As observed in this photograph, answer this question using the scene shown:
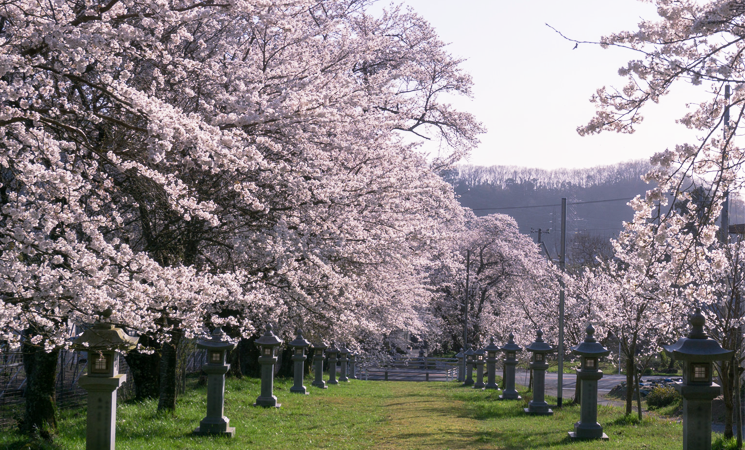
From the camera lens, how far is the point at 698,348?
7324mm

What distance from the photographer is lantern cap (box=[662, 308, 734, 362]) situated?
23.6ft

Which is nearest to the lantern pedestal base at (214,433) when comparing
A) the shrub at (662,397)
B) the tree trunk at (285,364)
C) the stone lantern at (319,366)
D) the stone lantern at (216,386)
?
the stone lantern at (216,386)

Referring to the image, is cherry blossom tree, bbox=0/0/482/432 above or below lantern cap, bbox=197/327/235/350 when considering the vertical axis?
above

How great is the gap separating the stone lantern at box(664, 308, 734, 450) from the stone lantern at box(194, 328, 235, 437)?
6421mm

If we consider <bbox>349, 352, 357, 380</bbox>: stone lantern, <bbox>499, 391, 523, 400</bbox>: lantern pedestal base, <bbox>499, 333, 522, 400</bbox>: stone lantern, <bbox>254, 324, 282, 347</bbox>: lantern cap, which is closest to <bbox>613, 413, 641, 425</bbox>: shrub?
<bbox>499, 333, 522, 400</bbox>: stone lantern

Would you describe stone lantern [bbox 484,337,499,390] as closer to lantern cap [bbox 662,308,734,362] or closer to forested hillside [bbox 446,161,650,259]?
lantern cap [bbox 662,308,734,362]

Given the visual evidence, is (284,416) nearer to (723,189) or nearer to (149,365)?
(149,365)

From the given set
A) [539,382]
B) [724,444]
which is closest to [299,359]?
[539,382]

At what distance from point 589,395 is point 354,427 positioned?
429 cm

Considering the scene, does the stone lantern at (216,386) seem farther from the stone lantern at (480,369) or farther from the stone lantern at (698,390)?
the stone lantern at (480,369)

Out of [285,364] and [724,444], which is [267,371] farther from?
[285,364]

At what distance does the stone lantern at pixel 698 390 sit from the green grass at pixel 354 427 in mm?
2816

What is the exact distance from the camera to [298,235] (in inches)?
393

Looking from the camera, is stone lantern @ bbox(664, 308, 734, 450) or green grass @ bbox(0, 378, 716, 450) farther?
green grass @ bbox(0, 378, 716, 450)
